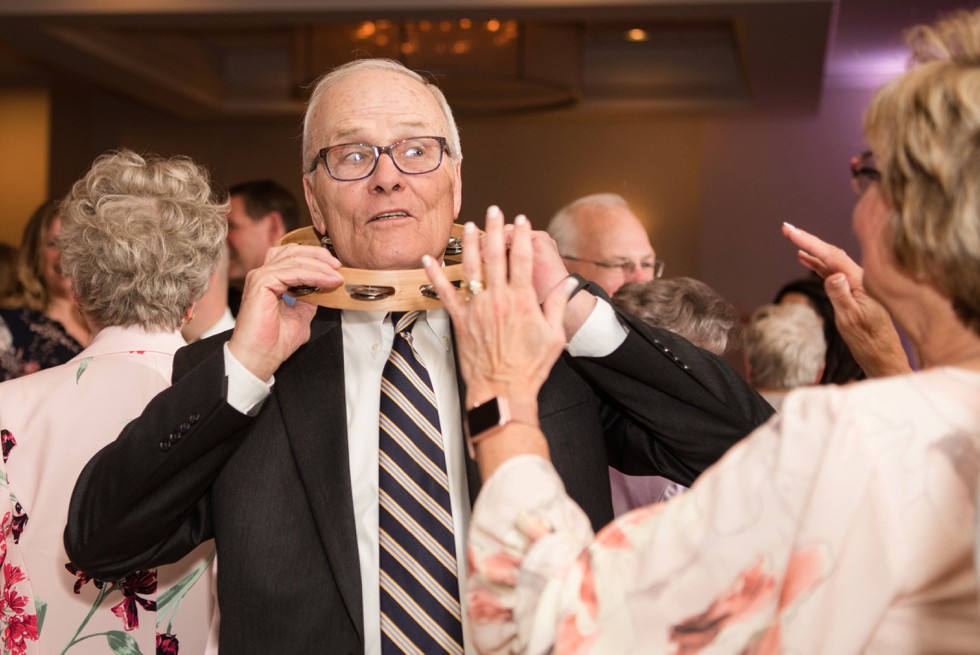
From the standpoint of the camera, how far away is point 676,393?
5.88 ft

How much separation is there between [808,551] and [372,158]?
1.12 metres

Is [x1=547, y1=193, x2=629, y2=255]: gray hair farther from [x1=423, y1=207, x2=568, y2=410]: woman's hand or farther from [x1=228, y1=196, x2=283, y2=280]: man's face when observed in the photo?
[x1=423, y1=207, x2=568, y2=410]: woman's hand

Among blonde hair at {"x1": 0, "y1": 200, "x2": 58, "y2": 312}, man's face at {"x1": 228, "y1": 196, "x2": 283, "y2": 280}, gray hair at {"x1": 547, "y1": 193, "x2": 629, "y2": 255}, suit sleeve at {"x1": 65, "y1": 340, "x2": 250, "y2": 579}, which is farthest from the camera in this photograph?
man's face at {"x1": 228, "y1": 196, "x2": 283, "y2": 280}

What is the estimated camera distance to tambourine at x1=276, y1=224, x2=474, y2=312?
1.73m

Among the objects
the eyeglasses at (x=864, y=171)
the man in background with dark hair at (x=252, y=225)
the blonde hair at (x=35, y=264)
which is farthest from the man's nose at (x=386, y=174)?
the man in background with dark hair at (x=252, y=225)

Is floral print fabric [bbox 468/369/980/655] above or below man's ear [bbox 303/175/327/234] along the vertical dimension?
A: below

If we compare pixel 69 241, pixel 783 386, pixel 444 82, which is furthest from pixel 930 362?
pixel 444 82

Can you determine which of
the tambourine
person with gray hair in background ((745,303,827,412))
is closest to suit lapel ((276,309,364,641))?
the tambourine

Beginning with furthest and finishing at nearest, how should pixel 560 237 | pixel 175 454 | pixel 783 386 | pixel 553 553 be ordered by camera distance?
pixel 560 237 → pixel 783 386 → pixel 175 454 → pixel 553 553

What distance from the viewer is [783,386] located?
3.71 m

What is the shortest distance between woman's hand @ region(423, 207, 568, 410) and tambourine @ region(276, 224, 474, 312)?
0.83 feet

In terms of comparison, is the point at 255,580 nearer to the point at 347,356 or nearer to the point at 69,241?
the point at 347,356

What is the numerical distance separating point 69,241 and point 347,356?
2.30 ft

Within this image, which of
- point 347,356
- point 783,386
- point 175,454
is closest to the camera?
point 175,454
